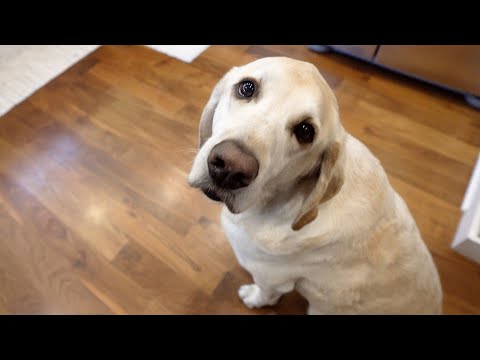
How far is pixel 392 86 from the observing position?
8.86ft

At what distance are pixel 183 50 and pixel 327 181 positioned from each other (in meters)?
2.39

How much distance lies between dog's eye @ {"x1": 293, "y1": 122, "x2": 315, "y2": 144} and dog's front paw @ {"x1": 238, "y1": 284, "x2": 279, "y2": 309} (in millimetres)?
950

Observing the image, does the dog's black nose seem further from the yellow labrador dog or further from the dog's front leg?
the dog's front leg

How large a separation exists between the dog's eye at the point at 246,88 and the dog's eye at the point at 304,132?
19cm

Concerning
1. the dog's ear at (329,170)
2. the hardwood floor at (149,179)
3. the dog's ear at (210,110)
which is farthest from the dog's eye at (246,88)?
the hardwood floor at (149,179)

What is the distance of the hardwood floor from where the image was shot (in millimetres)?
1750

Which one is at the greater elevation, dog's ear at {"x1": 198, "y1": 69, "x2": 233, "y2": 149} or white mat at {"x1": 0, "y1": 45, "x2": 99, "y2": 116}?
dog's ear at {"x1": 198, "y1": 69, "x2": 233, "y2": 149}

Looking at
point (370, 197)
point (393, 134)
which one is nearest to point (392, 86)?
point (393, 134)

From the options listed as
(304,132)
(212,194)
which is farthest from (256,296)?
(304,132)

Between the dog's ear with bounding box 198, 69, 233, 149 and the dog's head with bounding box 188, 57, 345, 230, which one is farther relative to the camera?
the dog's ear with bounding box 198, 69, 233, 149

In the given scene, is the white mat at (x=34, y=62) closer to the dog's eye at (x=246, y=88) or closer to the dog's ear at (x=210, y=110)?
the dog's ear at (x=210, y=110)

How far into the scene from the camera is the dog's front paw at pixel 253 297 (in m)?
1.60

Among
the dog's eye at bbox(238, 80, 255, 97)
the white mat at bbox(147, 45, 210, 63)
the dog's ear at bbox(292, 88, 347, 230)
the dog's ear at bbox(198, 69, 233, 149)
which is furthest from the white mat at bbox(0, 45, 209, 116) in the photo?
the dog's ear at bbox(292, 88, 347, 230)
